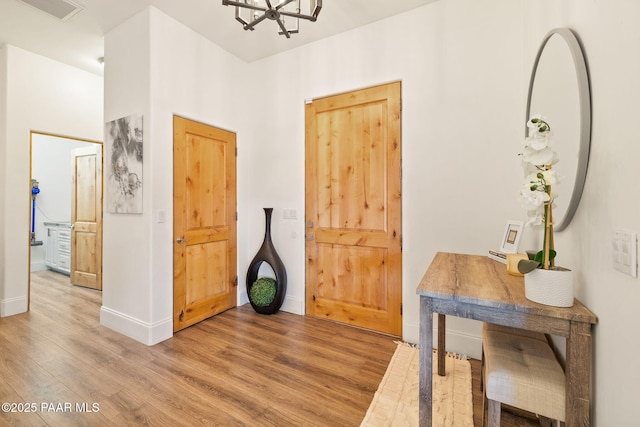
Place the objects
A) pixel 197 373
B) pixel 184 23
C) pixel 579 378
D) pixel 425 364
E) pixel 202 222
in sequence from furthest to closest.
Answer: pixel 202 222 → pixel 184 23 → pixel 197 373 → pixel 425 364 → pixel 579 378

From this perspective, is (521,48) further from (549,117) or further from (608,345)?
(608,345)

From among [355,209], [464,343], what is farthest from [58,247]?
[464,343]

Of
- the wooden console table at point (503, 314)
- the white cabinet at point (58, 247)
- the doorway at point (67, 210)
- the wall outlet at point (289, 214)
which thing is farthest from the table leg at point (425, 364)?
the white cabinet at point (58, 247)

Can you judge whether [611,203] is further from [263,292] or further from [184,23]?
[184,23]

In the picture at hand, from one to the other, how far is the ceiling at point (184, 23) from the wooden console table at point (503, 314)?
7.76 feet

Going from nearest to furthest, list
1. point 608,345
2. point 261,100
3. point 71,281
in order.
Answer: point 608,345
point 261,100
point 71,281

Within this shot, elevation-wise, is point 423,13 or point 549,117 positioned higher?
point 423,13

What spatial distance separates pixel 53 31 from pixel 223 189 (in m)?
2.31

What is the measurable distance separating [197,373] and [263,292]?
41.9 inches

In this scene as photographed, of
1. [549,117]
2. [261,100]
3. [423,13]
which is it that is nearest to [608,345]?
[549,117]

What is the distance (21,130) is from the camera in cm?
307

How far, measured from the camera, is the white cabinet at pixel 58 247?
187 inches

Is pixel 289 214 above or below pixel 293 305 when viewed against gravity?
above

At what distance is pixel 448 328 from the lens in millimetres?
2270
